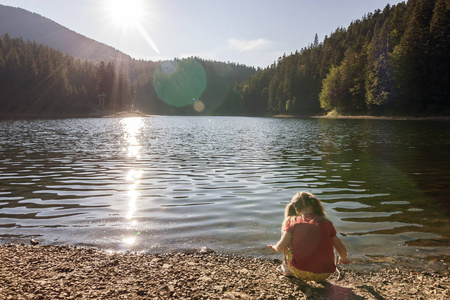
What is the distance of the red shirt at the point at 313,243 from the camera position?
529 centimetres

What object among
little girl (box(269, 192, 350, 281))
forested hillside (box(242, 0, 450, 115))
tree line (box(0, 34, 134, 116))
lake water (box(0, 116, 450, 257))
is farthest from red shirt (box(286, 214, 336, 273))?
tree line (box(0, 34, 134, 116))

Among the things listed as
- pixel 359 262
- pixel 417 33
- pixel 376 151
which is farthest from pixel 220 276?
pixel 417 33

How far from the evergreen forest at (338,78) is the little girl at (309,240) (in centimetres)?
8778

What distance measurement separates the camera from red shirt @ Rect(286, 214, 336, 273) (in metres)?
5.29

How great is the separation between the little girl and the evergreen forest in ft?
288

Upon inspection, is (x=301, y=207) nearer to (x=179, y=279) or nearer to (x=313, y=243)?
(x=313, y=243)

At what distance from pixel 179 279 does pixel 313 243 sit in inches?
95.5

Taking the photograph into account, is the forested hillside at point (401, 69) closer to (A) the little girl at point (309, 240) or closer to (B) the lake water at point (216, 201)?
(B) the lake water at point (216, 201)

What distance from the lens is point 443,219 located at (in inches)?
378

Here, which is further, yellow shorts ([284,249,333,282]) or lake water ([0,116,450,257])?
lake water ([0,116,450,257])

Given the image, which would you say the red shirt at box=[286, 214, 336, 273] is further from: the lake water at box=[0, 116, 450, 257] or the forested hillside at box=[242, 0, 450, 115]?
the forested hillside at box=[242, 0, 450, 115]

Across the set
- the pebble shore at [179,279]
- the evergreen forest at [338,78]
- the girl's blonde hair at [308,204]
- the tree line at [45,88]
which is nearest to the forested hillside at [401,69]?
the evergreen forest at [338,78]

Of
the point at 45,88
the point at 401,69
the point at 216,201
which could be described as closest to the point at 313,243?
the point at 216,201

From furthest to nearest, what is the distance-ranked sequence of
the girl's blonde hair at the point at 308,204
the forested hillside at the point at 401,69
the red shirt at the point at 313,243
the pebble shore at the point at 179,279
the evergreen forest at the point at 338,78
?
the evergreen forest at the point at 338,78 < the forested hillside at the point at 401,69 < the girl's blonde hair at the point at 308,204 < the red shirt at the point at 313,243 < the pebble shore at the point at 179,279
